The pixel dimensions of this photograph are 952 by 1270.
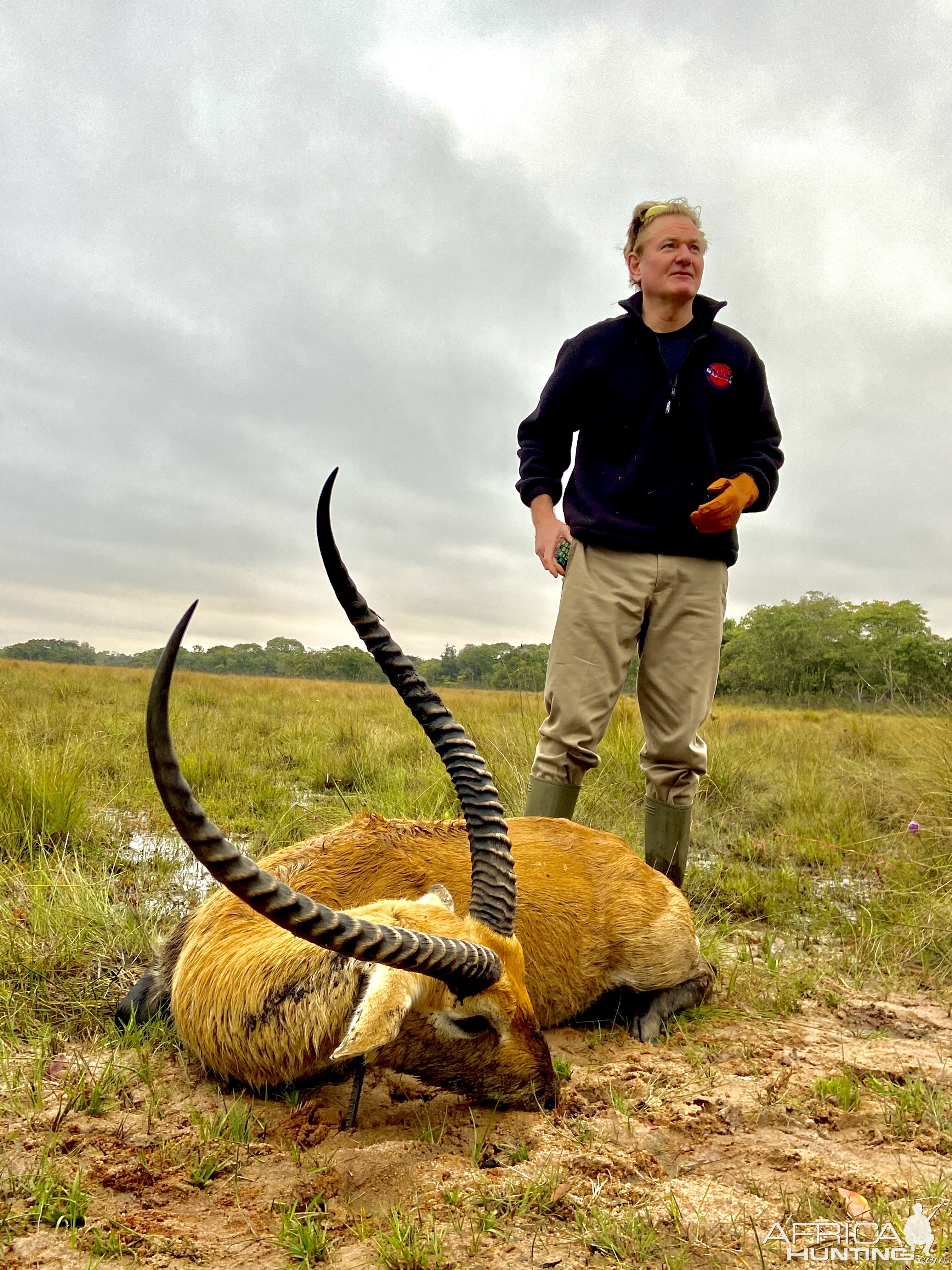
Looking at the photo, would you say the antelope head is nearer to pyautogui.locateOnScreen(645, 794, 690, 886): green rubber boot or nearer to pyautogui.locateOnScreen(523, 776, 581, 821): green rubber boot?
pyautogui.locateOnScreen(523, 776, 581, 821): green rubber boot

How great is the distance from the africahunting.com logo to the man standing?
2.56m

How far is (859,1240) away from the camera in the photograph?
5.85ft

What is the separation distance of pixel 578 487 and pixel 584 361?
0.69 meters

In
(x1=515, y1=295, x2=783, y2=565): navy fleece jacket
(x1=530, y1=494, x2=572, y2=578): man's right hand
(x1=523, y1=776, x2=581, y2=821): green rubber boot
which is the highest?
(x1=515, y1=295, x2=783, y2=565): navy fleece jacket

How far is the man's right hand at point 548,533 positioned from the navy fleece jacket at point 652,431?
0.22 ft

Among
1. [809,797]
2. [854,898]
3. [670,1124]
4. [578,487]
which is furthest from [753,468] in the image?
[809,797]

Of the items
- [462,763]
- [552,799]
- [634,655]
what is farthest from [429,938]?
[634,655]

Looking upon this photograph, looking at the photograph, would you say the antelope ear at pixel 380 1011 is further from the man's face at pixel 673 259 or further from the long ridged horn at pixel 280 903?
the man's face at pixel 673 259

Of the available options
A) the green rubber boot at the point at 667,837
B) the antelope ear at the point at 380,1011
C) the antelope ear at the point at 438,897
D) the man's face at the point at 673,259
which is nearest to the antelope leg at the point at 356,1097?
the antelope ear at the point at 380,1011

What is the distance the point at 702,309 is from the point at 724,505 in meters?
1.22

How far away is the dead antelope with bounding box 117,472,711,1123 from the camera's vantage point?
71.8 inches

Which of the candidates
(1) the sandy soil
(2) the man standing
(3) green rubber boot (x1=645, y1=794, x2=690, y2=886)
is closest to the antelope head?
(1) the sandy soil

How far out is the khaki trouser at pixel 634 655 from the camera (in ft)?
14.2

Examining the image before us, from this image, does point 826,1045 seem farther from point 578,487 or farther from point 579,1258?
point 578,487
